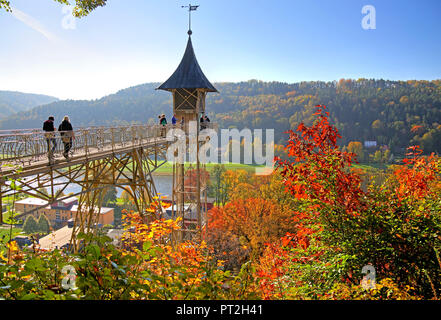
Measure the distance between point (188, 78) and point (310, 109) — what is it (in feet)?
230

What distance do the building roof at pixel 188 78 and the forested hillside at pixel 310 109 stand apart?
5442cm

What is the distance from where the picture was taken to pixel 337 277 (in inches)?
138

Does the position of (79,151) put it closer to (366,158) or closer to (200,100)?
(200,100)

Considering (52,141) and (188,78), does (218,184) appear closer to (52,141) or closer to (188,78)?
(188,78)

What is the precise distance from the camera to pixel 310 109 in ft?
262

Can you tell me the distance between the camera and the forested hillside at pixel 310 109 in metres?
74.2

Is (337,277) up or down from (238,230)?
up

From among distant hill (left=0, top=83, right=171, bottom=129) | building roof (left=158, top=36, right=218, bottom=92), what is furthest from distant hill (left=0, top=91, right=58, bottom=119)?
building roof (left=158, top=36, right=218, bottom=92)

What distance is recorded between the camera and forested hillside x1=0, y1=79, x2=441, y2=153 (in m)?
74.2

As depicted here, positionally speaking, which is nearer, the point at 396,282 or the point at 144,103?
the point at 396,282

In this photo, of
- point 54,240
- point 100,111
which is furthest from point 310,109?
point 100,111

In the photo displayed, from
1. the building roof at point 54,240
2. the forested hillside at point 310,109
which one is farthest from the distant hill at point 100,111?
the building roof at point 54,240
